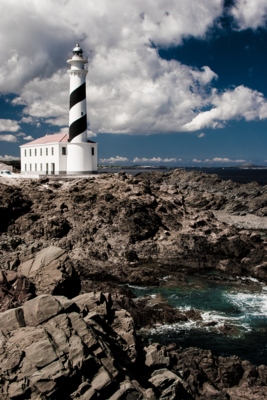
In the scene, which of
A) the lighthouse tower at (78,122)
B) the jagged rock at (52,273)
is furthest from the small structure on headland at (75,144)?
the jagged rock at (52,273)

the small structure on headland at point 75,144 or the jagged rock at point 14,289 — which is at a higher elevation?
the small structure on headland at point 75,144

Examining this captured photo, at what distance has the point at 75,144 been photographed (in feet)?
134

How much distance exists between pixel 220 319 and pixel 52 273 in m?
8.25

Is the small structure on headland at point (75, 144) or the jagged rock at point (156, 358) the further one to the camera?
the small structure on headland at point (75, 144)

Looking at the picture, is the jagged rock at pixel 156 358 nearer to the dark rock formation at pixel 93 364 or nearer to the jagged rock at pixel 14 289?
the dark rock formation at pixel 93 364

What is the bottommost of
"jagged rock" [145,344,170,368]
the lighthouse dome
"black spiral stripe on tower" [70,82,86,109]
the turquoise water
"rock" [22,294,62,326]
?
the turquoise water

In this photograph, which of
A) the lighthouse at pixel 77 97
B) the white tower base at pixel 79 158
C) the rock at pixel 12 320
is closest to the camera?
the rock at pixel 12 320

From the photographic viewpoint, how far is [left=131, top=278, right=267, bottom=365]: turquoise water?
1650 centimetres

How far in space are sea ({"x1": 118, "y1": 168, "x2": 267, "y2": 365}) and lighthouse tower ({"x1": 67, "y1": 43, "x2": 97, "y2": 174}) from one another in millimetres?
19978

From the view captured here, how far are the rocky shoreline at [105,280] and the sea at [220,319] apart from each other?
0.91 m

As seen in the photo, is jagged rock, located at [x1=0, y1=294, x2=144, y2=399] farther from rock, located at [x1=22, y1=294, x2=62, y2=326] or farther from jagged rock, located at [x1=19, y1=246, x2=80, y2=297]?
jagged rock, located at [x1=19, y1=246, x2=80, y2=297]

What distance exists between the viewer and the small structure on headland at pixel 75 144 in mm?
40000

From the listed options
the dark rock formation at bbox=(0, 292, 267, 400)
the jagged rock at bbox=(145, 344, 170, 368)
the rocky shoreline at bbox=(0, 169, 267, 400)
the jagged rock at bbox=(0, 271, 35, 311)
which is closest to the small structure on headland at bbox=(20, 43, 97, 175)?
the rocky shoreline at bbox=(0, 169, 267, 400)

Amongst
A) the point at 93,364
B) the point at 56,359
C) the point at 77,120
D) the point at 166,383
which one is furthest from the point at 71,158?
the point at 56,359
